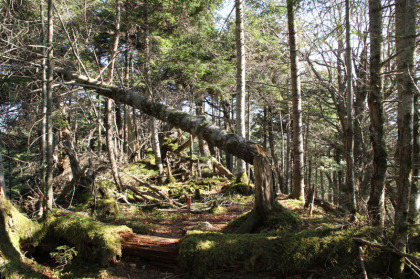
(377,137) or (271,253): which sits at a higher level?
(377,137)

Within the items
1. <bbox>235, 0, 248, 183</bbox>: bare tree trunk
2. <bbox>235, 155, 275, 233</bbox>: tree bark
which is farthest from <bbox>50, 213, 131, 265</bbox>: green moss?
<bbox>235, 0, 248, 183</bbox>: bare tree trunk

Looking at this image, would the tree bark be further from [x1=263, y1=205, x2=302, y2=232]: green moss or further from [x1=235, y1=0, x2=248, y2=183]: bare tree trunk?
[x1=235, y1=0, x2=248, y2=183]: bare tree trunk

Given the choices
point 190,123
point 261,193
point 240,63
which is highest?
point 240,63

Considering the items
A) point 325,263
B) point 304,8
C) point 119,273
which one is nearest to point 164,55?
point 304,8

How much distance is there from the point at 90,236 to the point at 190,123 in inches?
106

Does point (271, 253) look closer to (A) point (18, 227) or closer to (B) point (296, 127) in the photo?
(A) point (18, 227)

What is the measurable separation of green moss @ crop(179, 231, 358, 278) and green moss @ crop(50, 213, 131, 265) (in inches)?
46.1

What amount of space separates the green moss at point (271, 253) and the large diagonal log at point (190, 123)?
5.02ft

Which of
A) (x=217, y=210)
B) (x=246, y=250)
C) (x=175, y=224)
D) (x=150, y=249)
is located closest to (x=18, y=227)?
(x=150, y=249)

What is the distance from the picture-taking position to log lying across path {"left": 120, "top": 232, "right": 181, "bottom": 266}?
3.67 metres

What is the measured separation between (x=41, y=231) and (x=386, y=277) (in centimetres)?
522

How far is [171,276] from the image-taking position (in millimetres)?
3463

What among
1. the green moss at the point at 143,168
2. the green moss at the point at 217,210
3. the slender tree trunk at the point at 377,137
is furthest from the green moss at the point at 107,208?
the slender tree trunk at the point at 377,137

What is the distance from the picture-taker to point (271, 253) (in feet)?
10.6
